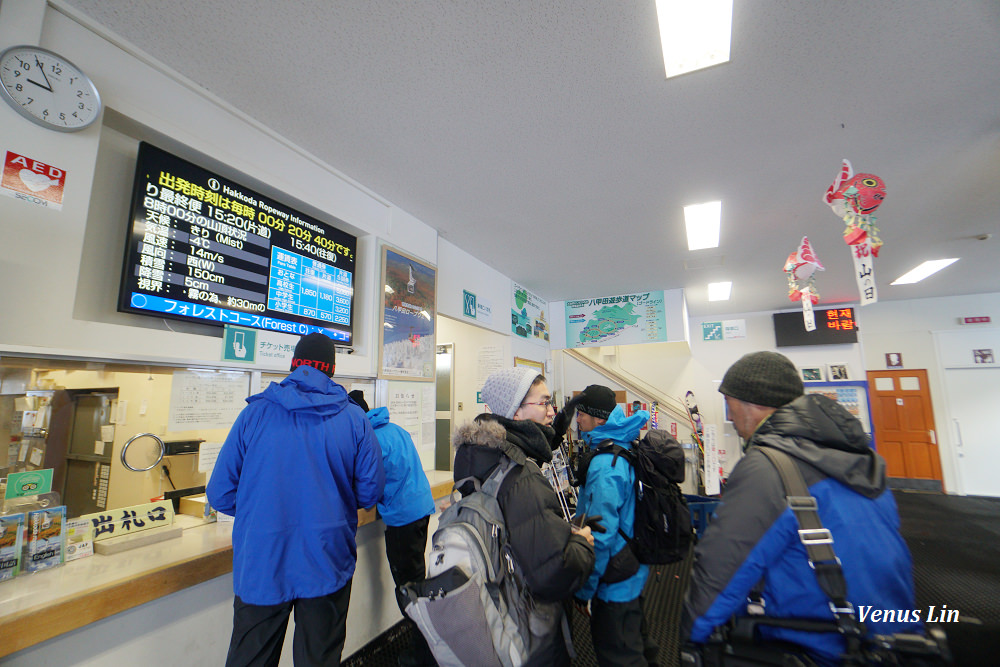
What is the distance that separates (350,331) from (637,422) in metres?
1.88

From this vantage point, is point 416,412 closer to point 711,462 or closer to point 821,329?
point 711,462

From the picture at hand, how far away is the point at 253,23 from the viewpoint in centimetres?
164

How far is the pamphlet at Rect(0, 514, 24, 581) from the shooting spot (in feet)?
4.38

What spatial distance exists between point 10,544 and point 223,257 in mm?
1290

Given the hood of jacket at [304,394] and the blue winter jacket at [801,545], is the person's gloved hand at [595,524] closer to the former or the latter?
the blue winter jacket at [801,545]

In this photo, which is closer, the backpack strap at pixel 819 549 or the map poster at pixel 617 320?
the backpack strap at pixel 819 549

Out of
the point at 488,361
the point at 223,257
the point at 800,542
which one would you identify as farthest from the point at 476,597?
the point at 488,361

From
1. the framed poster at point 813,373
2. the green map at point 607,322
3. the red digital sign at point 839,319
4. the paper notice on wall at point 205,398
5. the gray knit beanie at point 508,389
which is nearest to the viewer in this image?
the gray knit beanie at point 508,389

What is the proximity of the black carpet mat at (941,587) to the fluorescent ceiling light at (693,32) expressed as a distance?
7.01 feet

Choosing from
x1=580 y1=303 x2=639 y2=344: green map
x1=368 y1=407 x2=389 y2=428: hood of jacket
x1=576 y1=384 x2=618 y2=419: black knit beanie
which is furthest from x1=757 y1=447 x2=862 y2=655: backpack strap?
x1=580 y1=303 x2=639 y2=344: green map

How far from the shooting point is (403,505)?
2227 millimetres

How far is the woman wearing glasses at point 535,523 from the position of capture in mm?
1122

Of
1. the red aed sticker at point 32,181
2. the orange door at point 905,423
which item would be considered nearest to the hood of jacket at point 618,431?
the red aed sticker at point 32,181

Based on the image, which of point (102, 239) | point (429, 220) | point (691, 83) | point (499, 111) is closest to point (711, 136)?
point (691, 83)
